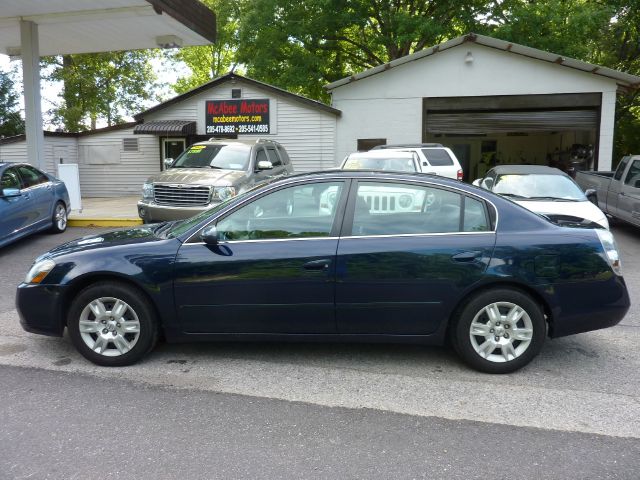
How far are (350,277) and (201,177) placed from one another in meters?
6.37

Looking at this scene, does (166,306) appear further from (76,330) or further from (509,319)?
(509,319)

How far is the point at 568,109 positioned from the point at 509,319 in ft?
48.7

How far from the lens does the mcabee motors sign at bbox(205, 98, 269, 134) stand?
59.2 feet

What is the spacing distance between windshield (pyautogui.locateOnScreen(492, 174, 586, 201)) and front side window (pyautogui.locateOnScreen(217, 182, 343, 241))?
562cm

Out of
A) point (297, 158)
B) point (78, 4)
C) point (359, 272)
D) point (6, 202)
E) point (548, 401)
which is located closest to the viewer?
point (548, 401)

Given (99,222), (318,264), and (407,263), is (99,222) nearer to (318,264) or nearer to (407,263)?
(318,264)

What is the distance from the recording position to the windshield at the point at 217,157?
10.8m

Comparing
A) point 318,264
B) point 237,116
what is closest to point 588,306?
point 318,264

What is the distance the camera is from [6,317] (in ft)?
18.7

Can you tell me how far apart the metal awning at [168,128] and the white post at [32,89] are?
477cm

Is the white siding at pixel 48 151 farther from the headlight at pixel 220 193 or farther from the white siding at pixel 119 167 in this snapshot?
the headlight at pixel 220 193

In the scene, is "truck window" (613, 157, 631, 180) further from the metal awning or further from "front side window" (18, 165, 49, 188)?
the metal awning

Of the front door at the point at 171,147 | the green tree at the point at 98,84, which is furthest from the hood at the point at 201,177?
the green tree at the point at 98,84

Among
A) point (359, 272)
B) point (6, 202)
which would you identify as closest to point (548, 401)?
point (359, 272)
